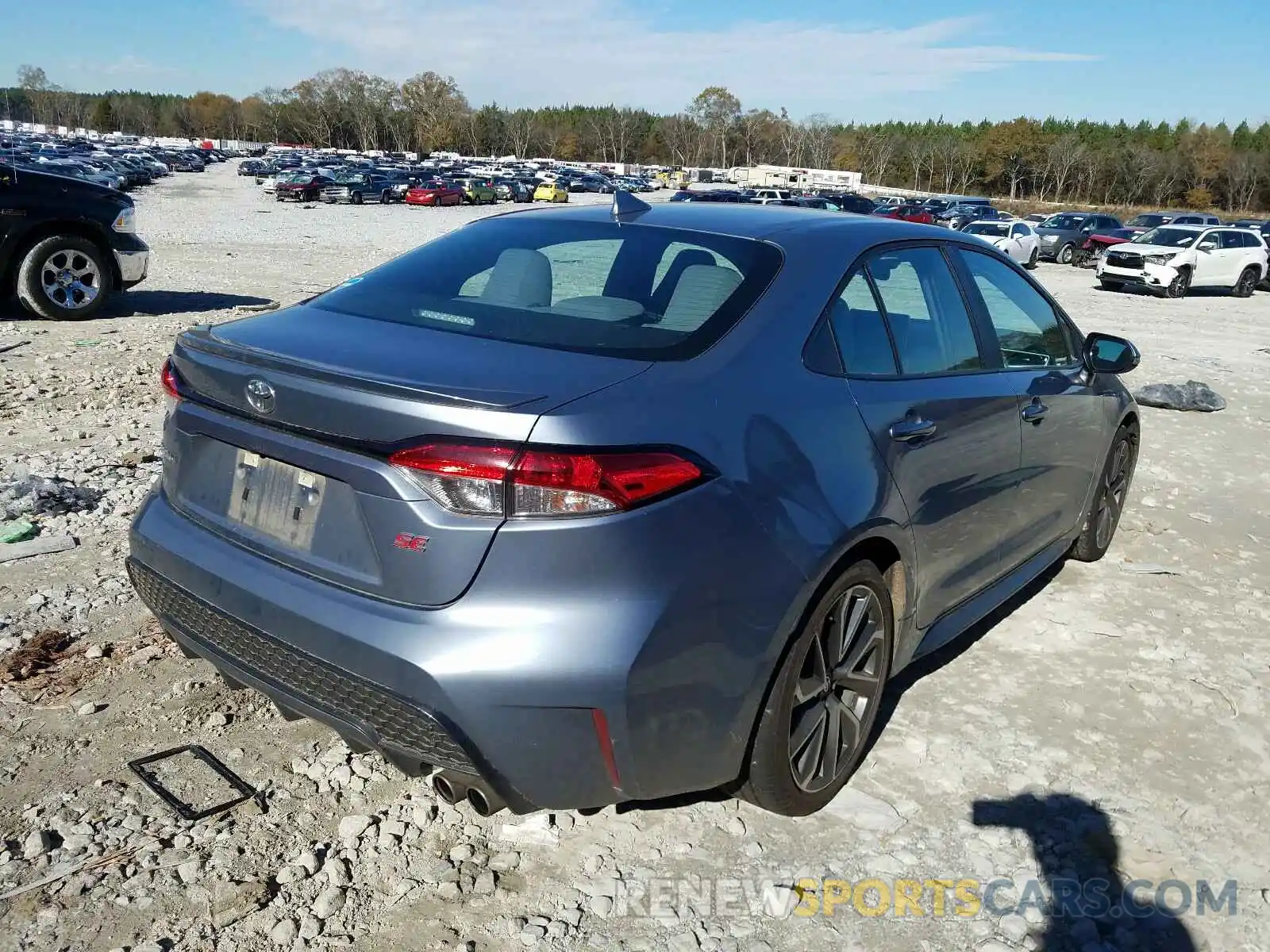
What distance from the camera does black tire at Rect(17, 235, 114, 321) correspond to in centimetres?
1060

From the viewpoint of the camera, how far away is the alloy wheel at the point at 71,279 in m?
10.8

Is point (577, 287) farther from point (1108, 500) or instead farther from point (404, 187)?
point (404, 187)

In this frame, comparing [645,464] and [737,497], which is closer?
[645,464]

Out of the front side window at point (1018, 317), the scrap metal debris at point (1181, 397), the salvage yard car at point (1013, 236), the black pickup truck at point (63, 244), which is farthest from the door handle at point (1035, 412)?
the salvage yard car at point (1013, 236)

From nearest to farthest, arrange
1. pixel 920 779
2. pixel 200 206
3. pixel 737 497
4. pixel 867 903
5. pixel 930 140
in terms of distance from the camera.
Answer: pixel 737 497, pixel 867 903, pixel 920 779, pixel 200 206, pixel 930 140

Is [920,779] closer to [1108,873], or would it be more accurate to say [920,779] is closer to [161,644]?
[1108,873]

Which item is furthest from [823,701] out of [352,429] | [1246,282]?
[1246,282]

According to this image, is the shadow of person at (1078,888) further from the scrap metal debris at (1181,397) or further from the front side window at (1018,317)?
the scrap metal debris at (1181,397)

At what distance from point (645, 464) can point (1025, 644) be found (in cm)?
Result: 263

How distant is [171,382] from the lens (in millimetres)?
2902

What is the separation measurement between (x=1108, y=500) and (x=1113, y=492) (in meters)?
0.09

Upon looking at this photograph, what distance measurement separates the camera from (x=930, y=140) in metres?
128

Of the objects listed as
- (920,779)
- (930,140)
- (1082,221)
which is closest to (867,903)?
(920,779)

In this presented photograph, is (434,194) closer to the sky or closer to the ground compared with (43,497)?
closer to the ground
